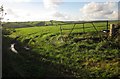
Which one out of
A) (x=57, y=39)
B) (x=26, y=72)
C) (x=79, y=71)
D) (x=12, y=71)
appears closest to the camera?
(x=12, y=71)

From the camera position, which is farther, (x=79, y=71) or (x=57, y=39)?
(x=57, y=39)

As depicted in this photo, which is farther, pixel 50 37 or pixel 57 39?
pixel 50 37

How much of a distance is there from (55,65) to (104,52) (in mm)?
4823

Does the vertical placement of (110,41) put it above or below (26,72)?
above

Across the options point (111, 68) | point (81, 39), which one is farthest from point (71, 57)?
point (81, 39)

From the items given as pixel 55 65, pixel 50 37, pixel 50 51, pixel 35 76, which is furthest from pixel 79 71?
pixel 50 37

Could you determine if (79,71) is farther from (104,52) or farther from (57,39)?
(57,39)

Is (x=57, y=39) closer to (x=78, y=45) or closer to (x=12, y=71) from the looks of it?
(x=78, y=45)

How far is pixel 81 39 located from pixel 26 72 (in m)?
11.6

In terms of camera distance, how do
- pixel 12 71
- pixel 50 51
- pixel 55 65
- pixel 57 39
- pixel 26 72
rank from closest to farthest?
1. pixel 12 71
2. pixel 26 72
3. pixel 55 65
4. pixel 50 51
5. pixel 57 39

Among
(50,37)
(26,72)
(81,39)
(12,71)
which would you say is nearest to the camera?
(12,71)

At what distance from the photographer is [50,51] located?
21391mm

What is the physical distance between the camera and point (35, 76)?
12.7 m

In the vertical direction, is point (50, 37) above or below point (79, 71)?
above
